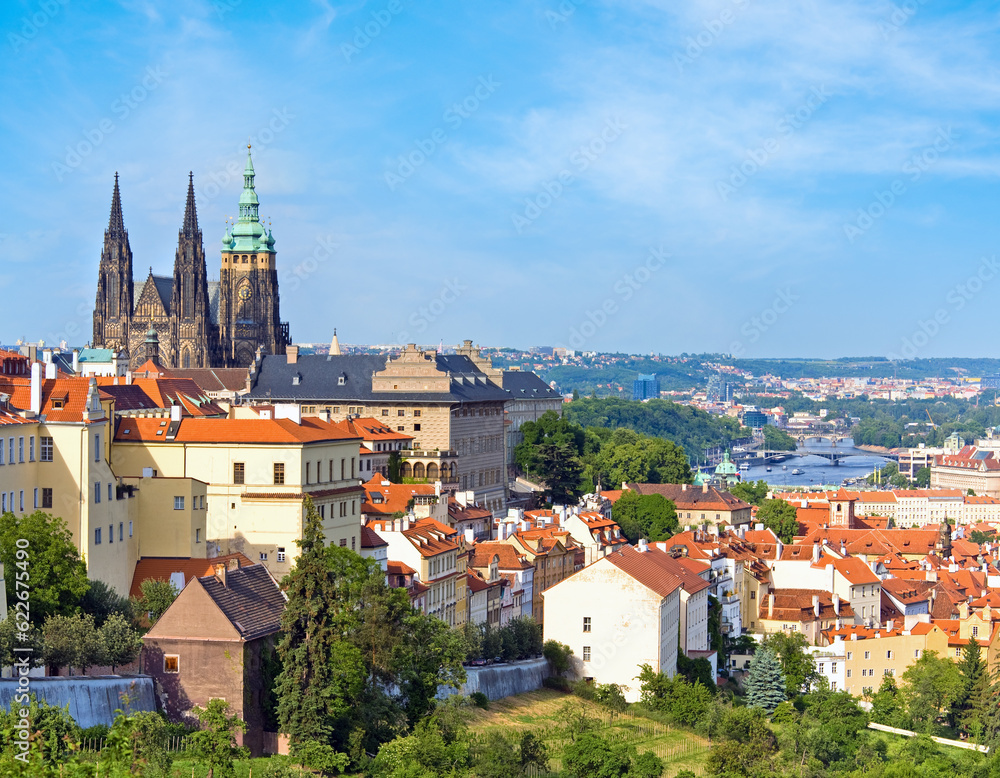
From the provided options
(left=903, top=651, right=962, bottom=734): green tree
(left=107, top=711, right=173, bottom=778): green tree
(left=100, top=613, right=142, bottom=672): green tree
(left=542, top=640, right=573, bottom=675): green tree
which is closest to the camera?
(left=107, top=711, right=173, bottom=778): green tree

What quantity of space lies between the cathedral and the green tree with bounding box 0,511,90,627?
385ft

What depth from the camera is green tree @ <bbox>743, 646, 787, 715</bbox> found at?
6990 centimetres

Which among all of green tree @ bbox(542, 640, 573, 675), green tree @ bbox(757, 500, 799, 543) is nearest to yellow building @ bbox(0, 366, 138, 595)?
green tree @ bbox(542, 640, 573, 675)

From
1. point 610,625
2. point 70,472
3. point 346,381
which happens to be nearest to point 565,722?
point 610,625

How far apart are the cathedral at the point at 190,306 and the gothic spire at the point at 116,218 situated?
9 cm

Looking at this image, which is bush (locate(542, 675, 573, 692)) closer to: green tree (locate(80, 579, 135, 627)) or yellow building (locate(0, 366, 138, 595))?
yellow building (locate(0, 366, 138, 595))

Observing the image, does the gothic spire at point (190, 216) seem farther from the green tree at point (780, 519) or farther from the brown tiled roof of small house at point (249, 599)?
the brown tiled roof of small house at point (249, 599)

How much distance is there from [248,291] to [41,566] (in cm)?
12663

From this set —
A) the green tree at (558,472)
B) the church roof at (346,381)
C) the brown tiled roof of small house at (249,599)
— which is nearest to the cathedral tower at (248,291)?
the church roof at (346,381)

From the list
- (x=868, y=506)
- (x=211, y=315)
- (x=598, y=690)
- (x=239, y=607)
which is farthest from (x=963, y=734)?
(x=868, y=506)

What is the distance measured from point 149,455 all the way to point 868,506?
5905 inches

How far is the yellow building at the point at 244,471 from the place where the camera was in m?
56.2

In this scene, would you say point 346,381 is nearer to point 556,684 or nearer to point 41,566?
point 556,684

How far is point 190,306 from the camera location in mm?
164375
